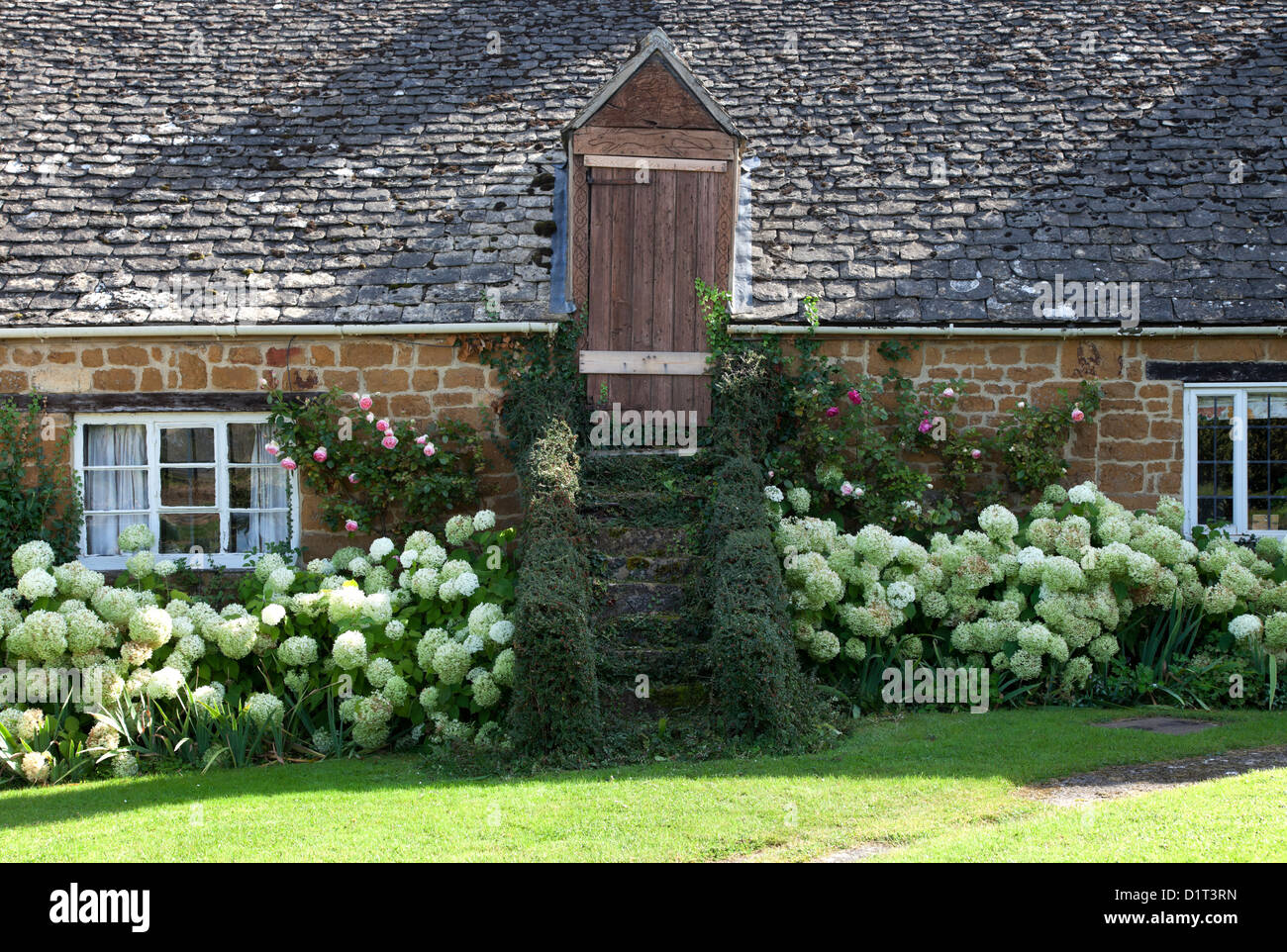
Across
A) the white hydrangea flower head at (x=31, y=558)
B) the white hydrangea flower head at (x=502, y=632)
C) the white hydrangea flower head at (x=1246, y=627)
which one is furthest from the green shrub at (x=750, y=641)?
the white hydrangea flower head at (x=31, y=558)

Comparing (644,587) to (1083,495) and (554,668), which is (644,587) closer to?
(554,668)

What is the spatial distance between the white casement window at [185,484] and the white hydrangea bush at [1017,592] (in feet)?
14.4

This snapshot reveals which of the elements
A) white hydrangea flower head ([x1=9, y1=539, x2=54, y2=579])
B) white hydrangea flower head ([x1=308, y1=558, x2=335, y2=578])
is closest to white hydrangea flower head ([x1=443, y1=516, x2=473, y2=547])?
white hydrangea flower head ([x1=308, y1=558, x2=335, y2=578])

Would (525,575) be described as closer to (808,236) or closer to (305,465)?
(305,465)

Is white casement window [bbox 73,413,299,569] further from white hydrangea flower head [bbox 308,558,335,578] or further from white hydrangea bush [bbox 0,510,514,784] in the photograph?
white hydrangea bush [bbox 0,510,514,784]

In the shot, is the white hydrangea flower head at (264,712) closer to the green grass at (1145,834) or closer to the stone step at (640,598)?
the stone step at (640,598)

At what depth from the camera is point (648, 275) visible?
971cm

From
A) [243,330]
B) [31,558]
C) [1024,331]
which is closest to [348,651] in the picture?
[31,558]

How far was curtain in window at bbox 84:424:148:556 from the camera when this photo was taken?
9.62m

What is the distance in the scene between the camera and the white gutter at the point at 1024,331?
9.49m

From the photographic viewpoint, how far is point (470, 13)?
41.7 ft

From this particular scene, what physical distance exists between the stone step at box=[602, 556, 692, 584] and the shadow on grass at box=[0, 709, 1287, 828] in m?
1.69

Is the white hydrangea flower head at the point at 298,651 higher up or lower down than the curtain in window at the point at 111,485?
lower down

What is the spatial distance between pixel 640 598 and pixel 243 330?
160 inches
